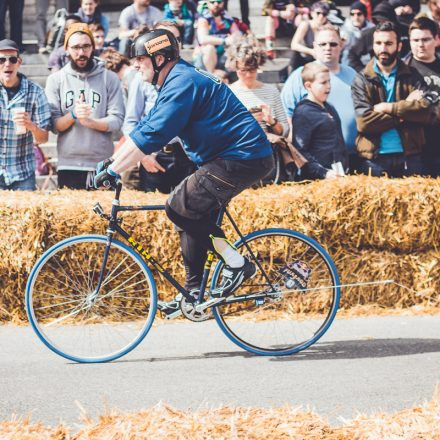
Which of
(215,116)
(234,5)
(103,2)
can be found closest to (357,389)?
(215,116)

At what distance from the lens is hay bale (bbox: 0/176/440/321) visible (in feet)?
25.1

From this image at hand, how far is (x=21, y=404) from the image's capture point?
5715 mm

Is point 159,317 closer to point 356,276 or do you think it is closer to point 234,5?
point 356,276

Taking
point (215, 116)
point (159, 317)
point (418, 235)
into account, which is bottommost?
point (159, 317)

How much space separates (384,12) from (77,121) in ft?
19.3

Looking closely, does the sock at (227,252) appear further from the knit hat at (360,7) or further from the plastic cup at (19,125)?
the knit hat at (360,7)

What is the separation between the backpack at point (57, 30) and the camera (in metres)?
12.7

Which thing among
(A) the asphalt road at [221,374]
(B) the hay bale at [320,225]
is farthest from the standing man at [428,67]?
(A) the asphalt road at [221,374]

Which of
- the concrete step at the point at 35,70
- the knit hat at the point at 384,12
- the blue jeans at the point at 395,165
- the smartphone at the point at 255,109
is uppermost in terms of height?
the knit hat at the point at 384,12

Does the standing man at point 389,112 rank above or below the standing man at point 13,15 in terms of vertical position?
below

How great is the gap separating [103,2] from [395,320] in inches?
511

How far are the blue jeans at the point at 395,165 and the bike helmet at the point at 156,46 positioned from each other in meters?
3.34

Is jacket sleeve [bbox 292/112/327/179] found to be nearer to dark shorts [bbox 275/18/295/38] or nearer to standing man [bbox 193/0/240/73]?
standing man [bbox 193/0/240/73]

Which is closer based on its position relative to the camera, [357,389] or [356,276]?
[357,389]
